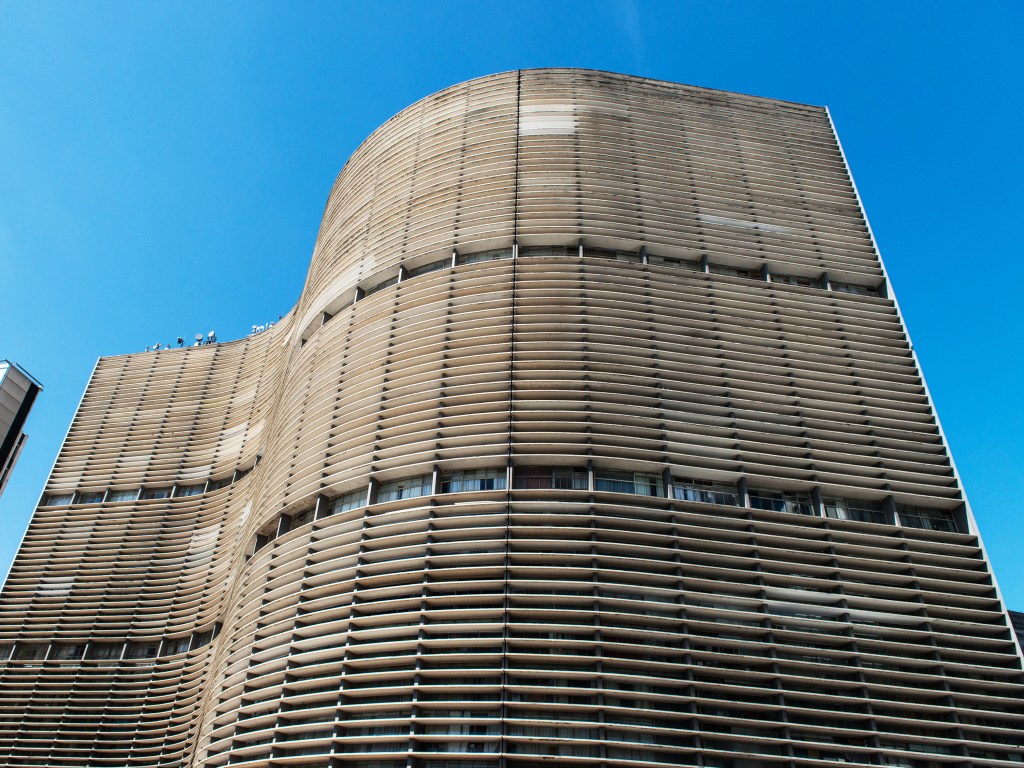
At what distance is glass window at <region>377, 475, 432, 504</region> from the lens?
27.1 meters

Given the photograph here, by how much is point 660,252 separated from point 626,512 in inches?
485

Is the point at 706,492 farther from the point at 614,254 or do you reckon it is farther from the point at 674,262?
the point at 614,254

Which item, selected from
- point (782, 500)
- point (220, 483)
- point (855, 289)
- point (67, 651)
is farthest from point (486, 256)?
point (67, 651)

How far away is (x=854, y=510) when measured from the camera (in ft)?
90.9

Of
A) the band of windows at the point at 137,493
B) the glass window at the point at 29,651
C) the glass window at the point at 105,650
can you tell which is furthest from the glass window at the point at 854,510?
the glass window at the point at 29,651

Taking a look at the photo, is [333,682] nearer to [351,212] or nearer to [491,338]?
[491,338]

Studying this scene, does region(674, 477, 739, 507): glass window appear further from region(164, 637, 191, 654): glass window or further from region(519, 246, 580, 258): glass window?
region(164, 637, 191, 654): glass window

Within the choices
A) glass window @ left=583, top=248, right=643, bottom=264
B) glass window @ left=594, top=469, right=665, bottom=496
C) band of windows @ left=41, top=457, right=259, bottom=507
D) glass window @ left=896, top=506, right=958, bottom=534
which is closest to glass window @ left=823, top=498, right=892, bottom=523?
glass window @ left=896, top=506, right=958, bottom=534

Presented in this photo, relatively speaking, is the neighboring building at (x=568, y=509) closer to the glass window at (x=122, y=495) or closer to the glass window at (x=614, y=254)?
the glass window at (x=614, y=254)

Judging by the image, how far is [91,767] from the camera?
112ft

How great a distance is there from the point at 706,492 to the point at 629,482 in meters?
2.78

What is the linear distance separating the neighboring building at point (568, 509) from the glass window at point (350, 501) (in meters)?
0.16

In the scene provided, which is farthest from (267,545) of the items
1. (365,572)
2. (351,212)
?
(351,212)

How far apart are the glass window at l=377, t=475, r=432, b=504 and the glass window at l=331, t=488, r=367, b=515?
663mm
